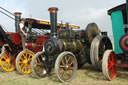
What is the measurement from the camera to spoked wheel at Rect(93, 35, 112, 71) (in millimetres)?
4387

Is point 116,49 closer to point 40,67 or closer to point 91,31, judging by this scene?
point 91,31

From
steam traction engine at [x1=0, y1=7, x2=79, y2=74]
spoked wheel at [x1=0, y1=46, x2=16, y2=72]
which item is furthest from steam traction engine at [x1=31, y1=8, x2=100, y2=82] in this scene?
spoked wheel at [x1=0, y1=46, x2=16, y2=72]

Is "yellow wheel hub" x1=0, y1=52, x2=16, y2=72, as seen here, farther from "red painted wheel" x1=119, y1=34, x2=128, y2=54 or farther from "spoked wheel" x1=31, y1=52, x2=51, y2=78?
"red painted wheel" x1=119, y1=34, x2=128, y2=54

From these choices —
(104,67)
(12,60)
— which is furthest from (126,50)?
(12,60)

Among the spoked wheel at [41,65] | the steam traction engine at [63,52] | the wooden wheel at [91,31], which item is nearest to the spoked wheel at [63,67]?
the steam traction engine at [63,52]

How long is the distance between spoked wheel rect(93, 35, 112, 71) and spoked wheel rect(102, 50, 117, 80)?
60 centimetres

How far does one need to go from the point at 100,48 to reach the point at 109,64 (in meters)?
1.35

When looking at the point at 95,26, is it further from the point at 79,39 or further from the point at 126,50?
the point at 126,50

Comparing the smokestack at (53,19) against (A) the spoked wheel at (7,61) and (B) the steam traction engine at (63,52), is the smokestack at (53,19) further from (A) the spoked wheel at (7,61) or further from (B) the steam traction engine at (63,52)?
(A) the spoked wheel at (7,61)

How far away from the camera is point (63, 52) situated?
12.3 feet

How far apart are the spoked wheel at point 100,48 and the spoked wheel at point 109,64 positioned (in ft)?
1.96

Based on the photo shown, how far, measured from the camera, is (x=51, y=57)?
13.9ft

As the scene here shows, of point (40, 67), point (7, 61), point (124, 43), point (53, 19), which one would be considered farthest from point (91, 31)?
point (7, 61)

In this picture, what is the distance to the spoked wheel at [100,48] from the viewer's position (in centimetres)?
439
